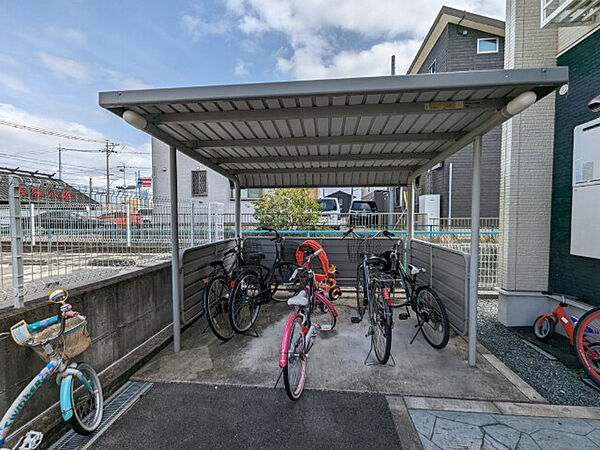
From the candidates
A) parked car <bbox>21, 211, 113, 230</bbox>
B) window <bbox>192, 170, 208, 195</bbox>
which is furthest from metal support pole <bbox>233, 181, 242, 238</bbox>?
window <bbox>192, 170, 208, 195</bbox>

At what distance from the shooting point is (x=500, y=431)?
6.54ft

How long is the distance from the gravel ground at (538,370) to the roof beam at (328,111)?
248 centimetres

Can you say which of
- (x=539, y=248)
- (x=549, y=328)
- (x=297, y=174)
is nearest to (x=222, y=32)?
(x=297, y=174)

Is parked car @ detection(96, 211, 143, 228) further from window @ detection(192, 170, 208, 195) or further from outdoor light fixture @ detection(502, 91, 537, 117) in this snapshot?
window @ detection(192, 170, 208, 195)

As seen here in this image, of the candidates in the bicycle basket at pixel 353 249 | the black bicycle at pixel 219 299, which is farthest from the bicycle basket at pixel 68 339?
the bicycle basket at pixel 353 249

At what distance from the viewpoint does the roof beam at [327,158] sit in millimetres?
4027

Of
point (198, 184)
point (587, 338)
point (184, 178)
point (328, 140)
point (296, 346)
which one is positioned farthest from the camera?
point (198, 184)

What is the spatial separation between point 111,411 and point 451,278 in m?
3.54

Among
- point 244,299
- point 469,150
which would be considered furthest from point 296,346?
point 469,150

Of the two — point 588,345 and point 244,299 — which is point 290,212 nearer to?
point 244,299

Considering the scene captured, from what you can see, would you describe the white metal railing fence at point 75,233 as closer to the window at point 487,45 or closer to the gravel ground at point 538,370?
the gravel ground at point 538,370

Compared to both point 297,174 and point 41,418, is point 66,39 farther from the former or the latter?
point 41,418

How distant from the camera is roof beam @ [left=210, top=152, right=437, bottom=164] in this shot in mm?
4027

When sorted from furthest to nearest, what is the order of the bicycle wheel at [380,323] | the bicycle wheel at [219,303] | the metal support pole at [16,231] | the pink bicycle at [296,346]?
1. the bicycle wheel at [219,303]
2. the bicycle wheel at [380,323]
3. the pink bicycle at [296,346]
4. the metal support pole at [16,231]
